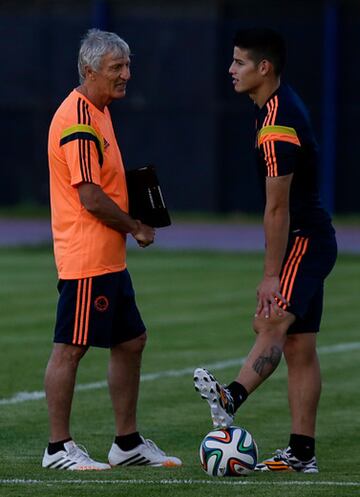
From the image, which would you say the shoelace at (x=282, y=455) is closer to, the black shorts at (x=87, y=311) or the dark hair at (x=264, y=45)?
the black shorts at (x=87, y=311)

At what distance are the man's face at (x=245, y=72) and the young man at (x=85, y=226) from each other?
0.59m

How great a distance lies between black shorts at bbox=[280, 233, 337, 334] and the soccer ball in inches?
26.2

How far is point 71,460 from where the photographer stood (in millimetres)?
8250

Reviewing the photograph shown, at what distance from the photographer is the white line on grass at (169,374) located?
10906 mm

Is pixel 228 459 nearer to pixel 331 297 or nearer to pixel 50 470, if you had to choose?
pixel 50 470

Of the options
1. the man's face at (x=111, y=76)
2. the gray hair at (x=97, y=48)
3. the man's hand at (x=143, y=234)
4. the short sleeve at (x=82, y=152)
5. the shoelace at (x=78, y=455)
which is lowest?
the shoelace at (x=78, y=455)

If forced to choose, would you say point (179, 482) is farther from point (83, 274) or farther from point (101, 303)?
point (83, 274)

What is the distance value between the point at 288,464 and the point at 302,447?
0.11 metres

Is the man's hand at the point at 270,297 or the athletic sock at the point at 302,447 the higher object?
the man's hand at the point at 270,297

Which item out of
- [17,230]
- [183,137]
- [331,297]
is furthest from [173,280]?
[183,137]

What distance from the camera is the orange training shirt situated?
8.20 meters

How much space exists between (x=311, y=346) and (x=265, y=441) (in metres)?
1.29

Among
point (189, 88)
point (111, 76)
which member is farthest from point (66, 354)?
point (189, 88)

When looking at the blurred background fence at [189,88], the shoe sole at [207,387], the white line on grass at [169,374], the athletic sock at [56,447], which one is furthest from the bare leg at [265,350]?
the blurred background fence at [189,88]
